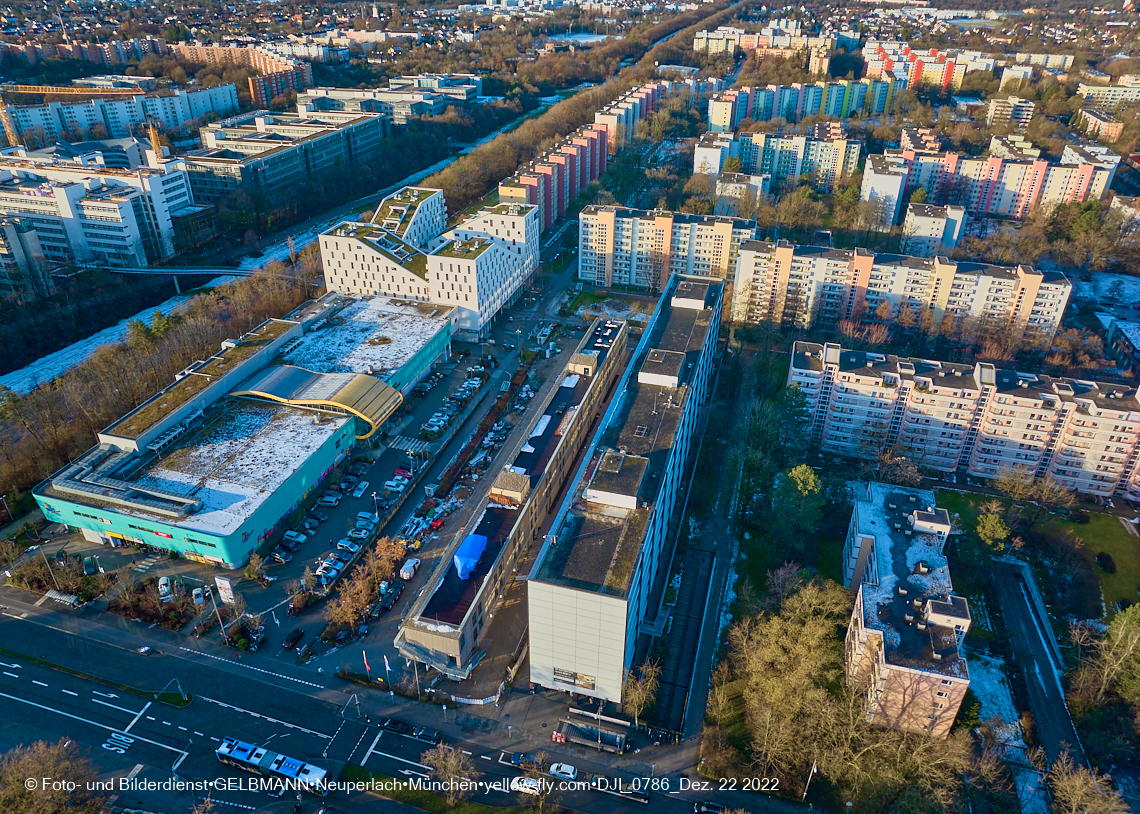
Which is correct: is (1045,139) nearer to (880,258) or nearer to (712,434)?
(880,258)

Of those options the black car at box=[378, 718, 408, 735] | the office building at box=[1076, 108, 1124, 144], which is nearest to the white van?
the black car at box=[378, 718, 408, 735]

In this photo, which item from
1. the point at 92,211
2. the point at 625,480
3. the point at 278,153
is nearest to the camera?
the point at 625,480

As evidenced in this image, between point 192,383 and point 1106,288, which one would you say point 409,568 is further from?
point 1106,288

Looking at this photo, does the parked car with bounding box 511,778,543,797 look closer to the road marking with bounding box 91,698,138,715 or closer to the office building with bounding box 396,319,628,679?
the office building with bounding box 396,319,628,679

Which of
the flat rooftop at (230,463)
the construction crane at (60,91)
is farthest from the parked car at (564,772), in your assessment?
the construction crane at (60,91)

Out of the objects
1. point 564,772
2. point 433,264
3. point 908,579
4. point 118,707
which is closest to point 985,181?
point 433,264

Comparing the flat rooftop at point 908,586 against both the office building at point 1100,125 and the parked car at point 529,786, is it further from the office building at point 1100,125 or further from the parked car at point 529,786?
the office building at point 1100,125
